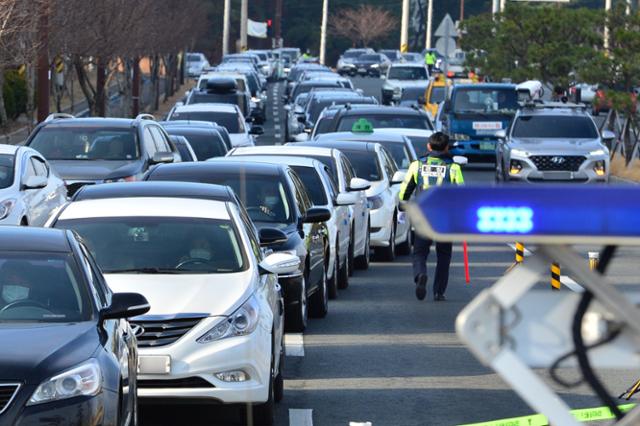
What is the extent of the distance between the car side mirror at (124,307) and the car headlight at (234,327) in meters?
1.72

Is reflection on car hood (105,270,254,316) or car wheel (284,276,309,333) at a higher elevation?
reflection on car hood (105,270,254,316)

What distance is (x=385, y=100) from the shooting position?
64.7m

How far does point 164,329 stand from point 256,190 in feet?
17.7

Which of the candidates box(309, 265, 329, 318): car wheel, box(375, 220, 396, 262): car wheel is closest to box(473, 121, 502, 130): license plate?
box(375, 220, 396, 262): car wheel

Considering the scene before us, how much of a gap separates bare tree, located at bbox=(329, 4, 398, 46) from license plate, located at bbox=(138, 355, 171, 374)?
390 feet

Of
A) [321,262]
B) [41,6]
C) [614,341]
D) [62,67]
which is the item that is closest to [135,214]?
[321,262]

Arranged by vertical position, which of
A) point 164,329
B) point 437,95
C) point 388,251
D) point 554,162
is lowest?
point 437,95

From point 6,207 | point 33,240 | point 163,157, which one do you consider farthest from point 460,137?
point 33,240

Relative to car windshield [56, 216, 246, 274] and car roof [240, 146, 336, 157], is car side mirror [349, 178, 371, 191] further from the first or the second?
car windshield [56, 216, 246, 274]

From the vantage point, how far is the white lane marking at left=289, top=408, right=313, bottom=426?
34.2ft

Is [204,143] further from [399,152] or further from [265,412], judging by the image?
[265,412]

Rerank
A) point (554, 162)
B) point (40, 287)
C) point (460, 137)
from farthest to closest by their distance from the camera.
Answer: point (460, 137) → point (554, 162) → point (40, 287)

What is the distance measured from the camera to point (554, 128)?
110 ft

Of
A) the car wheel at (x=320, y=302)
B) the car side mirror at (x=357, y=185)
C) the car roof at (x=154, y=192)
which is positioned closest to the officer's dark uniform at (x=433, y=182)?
the car wheel at (x=320, y=302)
